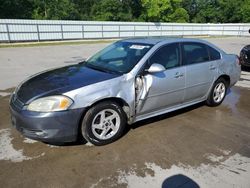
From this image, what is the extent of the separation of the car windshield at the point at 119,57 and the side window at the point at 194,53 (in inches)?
31.4

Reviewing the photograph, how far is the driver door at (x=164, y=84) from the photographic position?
378 centimetres

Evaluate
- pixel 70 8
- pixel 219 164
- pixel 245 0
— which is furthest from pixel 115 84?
pixel 245 0

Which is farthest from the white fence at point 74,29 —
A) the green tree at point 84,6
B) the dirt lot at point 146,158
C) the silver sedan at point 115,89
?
the green tree at point 84,6

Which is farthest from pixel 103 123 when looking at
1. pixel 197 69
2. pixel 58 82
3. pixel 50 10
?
pixel 50 10

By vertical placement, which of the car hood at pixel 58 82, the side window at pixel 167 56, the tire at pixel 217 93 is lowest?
the tire at pixel 217 93

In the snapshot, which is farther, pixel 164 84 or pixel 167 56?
pixel 167 56

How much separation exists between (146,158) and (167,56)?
1852mm

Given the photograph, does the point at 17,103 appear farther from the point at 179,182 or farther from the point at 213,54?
the point at 213,54

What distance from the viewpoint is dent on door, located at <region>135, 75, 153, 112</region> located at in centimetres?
368

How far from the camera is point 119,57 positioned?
421 centimetres

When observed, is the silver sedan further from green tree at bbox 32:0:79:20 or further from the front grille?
green tree at bbox 32:0:79:20

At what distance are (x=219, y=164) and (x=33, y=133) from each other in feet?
8.19

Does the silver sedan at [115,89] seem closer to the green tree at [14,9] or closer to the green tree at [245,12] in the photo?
the green tree at [14,9]

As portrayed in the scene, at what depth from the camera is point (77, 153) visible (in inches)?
129
